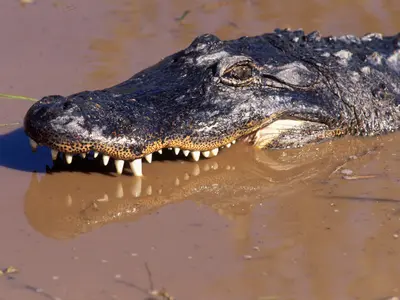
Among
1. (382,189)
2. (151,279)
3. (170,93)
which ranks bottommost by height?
(151,279)

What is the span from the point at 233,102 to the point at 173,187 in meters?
0.79

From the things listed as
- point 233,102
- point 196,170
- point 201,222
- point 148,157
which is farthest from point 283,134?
point 201,222

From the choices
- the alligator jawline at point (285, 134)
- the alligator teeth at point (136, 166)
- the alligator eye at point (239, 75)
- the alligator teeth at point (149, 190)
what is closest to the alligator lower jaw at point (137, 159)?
the alligator teeth at point (136, 166)

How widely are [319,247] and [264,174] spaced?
1.22m

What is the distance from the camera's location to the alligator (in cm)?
551

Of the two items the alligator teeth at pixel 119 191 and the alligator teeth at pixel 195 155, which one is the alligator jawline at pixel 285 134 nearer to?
the alligator teeth at pixel 195 155

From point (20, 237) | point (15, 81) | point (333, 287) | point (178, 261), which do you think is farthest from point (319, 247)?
point (15, 81)

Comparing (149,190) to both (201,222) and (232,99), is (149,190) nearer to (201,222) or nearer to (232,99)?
(201,222)

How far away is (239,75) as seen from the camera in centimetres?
627

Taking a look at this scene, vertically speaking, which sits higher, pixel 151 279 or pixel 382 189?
pixel 382 189

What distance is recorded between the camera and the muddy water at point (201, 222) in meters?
4.68

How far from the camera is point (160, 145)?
5773 mm

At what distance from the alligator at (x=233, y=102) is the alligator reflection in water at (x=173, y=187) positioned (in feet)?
0.45

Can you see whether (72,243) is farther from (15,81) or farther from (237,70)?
(15,81)
